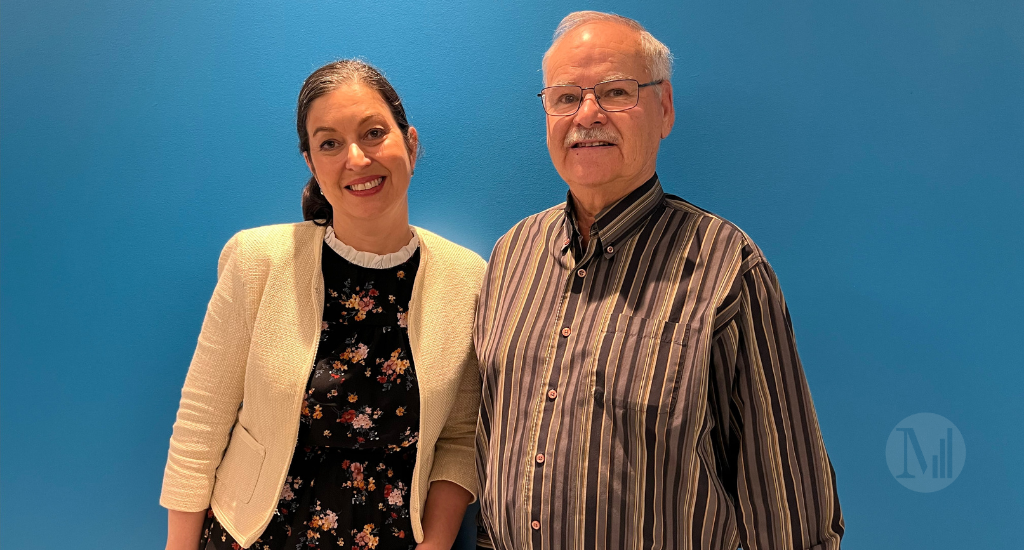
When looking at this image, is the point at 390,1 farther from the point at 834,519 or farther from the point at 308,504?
the point at 834,519

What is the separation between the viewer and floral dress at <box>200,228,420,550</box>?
1.72 meters

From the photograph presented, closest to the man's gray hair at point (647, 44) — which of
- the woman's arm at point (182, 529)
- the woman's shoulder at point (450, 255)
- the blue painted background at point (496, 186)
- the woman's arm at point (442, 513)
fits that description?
the blue painted background at point (496, 186)

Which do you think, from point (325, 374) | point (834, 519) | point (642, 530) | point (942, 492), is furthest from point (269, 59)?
point (942, 492)

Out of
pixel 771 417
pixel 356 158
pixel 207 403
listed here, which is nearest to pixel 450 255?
pixel 356 158

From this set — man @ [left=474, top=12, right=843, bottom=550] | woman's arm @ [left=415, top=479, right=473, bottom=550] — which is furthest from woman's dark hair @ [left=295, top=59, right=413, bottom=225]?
woman's arm @ [left=415, top=479, right=473, bottom=550]

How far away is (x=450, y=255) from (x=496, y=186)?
10.4 inches

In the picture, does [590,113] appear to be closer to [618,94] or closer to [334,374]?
[618,94]

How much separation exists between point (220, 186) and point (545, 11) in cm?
102

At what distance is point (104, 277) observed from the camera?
212cm

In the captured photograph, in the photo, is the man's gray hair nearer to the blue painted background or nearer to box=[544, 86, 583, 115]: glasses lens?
box=[544, 86, 583, 115]: glasses lens

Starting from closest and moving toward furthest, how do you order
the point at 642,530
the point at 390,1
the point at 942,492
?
the point at 642,530 → the point at 942,492 → the point at 390,1

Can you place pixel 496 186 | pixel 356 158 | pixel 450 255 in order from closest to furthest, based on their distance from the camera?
1. pixel 356 158
2. pixel 450 255
3. pixel 496 186

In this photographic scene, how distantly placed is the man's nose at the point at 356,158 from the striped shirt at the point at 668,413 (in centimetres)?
56

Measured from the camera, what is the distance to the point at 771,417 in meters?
1.42
